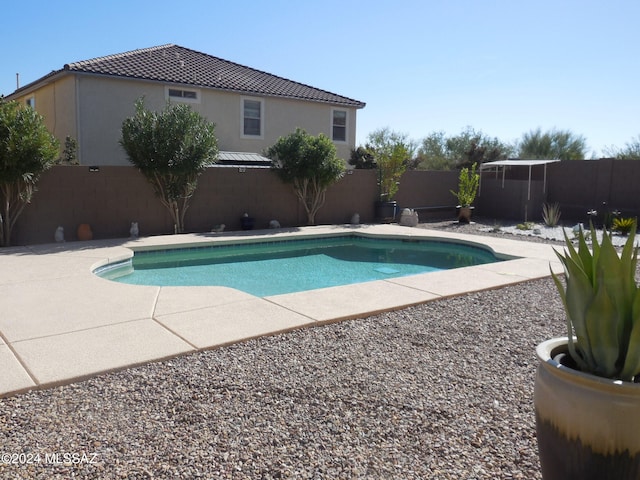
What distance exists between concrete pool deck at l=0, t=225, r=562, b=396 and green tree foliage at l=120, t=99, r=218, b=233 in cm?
333

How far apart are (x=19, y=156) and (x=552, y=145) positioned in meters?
33.3

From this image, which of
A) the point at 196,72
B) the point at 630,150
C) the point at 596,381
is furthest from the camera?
the point at 630,150

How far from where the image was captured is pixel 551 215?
53.4ft

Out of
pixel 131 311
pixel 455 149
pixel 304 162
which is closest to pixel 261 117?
pixel 304 162

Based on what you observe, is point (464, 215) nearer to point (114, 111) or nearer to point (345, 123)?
point (345, 123)

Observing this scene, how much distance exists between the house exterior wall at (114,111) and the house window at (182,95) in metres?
0.13

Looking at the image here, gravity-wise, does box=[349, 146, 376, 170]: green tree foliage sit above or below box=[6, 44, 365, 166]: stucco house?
below

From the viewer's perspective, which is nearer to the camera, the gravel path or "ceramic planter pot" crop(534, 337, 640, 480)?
"ceramic planter pot" crop(534, 337, 640, 480)

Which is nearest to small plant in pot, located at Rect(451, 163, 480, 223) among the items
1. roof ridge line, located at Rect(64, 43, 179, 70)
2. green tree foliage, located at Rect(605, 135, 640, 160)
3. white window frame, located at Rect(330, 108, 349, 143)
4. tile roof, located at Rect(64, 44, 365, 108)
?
white window frame, located at Rect(330, 108, 349, 143)

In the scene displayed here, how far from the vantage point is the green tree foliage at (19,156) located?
992cm

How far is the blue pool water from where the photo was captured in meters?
9.27

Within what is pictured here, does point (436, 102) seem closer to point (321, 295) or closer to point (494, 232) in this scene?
point (494, 232)

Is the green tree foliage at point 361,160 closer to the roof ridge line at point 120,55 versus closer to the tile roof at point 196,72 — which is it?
the tile roof at point 196,72

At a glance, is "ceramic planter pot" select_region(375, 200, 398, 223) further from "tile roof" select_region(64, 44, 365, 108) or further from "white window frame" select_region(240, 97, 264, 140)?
"tile roof" select_region(64, 44, 365, 108)
